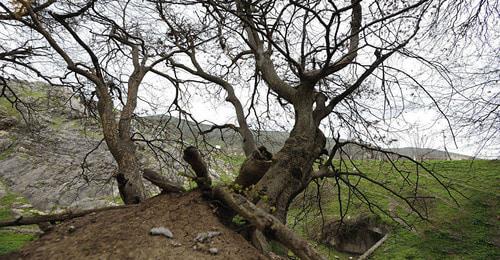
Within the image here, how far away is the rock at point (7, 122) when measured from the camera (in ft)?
44.2

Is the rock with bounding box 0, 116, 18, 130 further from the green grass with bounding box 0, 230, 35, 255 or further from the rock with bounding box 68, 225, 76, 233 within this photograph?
the rock with bounding box 68, 225, 76, 233

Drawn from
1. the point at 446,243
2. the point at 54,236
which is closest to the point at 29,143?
the point at 54,236

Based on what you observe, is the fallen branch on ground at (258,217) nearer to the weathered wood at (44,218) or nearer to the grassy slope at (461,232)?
the weathered wood at (44,218)

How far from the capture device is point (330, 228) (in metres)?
9.49

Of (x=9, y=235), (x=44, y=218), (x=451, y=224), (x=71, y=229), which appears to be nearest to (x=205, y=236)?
(x=71, y=229)

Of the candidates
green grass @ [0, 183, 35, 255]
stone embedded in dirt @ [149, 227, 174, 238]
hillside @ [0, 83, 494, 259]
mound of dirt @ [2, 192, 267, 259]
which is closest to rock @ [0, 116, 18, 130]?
hillside @ [0, 83, 494, 259]

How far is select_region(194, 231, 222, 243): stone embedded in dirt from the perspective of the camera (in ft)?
6.53

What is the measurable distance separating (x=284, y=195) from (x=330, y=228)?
7245 millimetres

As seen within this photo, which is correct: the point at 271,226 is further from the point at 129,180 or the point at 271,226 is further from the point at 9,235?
the point at 9,235

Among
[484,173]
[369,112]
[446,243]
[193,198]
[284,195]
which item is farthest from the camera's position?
[484,173]

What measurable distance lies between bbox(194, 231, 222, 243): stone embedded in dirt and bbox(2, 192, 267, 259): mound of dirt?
24 mm

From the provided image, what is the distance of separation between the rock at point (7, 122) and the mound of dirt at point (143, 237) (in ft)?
48.7

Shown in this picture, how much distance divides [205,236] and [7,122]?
15880 millimetres

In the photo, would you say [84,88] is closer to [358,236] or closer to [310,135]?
[310,135]
